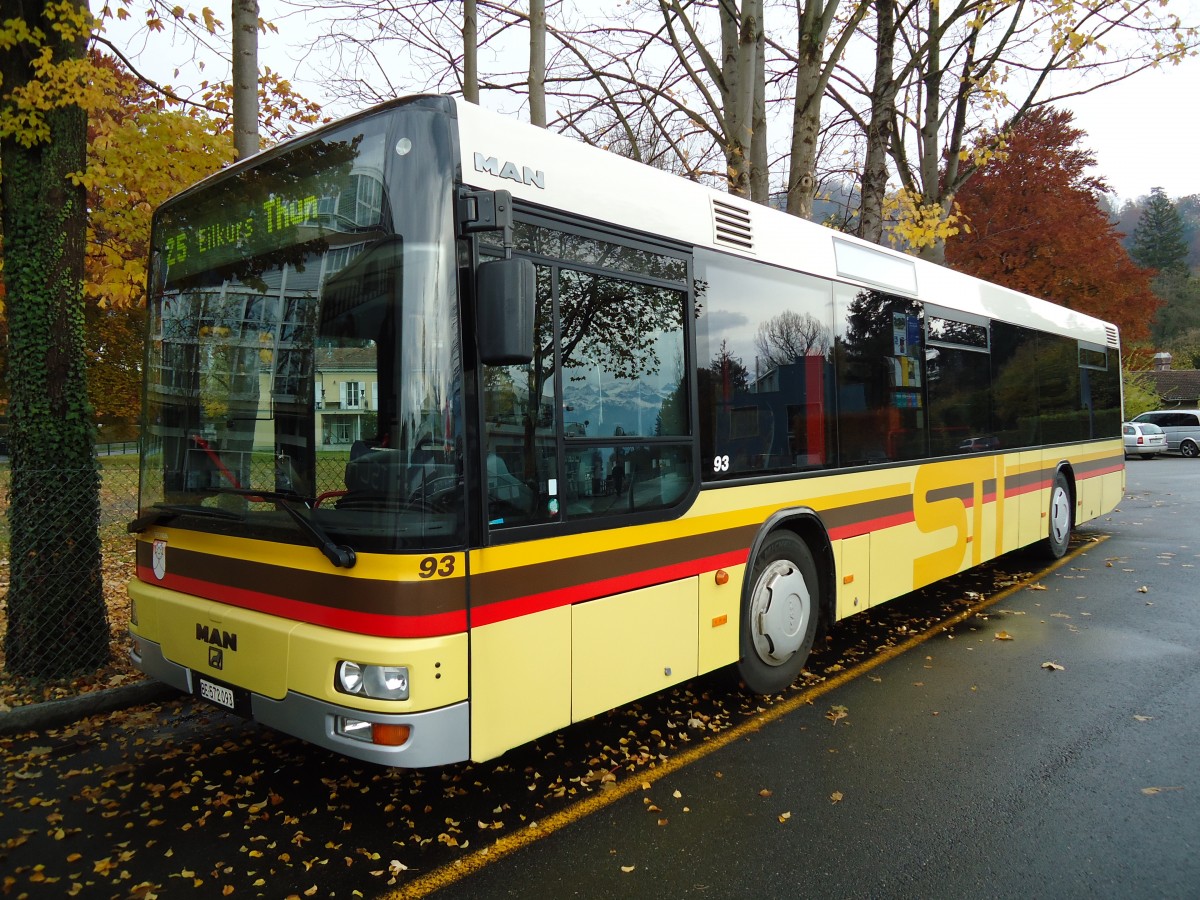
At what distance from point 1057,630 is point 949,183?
1092cm

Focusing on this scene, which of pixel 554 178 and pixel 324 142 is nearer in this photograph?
pixel 324 142

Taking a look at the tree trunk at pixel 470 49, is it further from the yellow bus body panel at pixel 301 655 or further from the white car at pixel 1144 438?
the white car at pixel 1144 438

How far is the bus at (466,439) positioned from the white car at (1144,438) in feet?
108

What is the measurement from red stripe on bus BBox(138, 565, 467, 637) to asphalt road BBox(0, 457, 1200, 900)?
94 cm

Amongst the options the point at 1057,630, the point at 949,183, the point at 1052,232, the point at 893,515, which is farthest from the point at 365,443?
the point at 1052,232

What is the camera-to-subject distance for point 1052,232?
105 feet

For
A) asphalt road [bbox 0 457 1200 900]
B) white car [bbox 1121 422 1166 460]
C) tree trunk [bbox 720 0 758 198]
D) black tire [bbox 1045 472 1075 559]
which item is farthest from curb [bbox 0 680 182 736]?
white car [bbox 1121 422 1166 460]

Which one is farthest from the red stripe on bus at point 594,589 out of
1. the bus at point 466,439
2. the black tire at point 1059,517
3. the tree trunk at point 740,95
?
the tree trunk at point 740,95

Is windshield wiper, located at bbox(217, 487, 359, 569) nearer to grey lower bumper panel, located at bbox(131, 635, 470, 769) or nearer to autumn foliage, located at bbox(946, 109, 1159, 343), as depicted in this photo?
grey lower bumper panel, located at bbox(131, 635, 470, 769)

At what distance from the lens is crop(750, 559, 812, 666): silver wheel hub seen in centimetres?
510

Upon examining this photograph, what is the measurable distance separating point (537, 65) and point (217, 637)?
28.7ft

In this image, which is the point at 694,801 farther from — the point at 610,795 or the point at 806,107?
the point at 806,107

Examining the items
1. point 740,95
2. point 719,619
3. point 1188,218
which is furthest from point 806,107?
point 1188,218

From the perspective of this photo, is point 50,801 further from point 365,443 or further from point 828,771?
point 828,771
